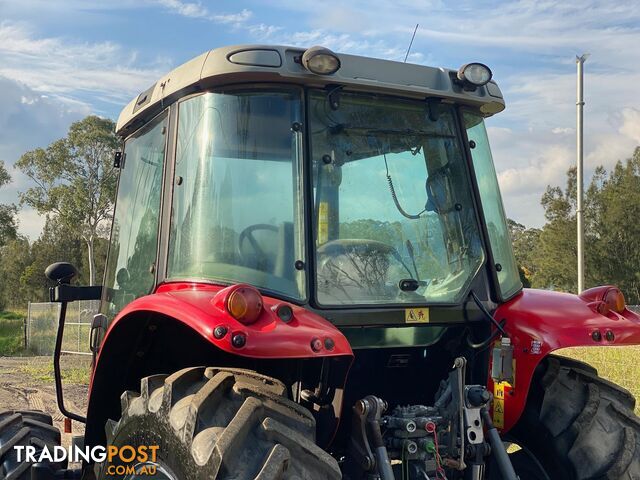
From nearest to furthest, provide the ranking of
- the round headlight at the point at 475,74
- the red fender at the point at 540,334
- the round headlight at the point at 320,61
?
the round headlight at the point at 320,61 → the red fender at the point at 540,334 → the round headlight at the point at 475,74

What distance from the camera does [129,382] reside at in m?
3.87

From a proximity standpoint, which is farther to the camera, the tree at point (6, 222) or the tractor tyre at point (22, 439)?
the tree at point (6, 222)

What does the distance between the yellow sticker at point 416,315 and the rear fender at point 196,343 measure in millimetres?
462

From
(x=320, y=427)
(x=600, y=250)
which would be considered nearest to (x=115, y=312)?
Result: (x=320, y=427)

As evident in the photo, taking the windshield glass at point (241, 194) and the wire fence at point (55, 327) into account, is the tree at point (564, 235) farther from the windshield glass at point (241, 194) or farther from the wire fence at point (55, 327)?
the windshield glass at point (241, 194)

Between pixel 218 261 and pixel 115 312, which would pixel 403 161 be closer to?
pixel 218 261

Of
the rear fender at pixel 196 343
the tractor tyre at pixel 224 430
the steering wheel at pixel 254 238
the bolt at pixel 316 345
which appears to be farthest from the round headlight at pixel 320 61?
the tractor tyre at pixel 224 430

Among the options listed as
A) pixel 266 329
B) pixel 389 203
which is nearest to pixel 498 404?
pixel 389 203

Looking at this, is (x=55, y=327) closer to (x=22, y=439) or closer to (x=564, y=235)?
(x=22, y=439)

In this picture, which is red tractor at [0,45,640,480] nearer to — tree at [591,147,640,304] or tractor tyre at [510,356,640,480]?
tractor tyre at [510,356,640,480]

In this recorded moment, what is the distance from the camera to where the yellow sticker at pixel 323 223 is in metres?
3.40

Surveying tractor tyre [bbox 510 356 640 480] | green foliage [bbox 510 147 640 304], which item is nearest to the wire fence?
tractor tyre [bbox 510 356 640 480]

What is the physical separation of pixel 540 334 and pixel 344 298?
3.37ft

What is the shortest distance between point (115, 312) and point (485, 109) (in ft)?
8.06
